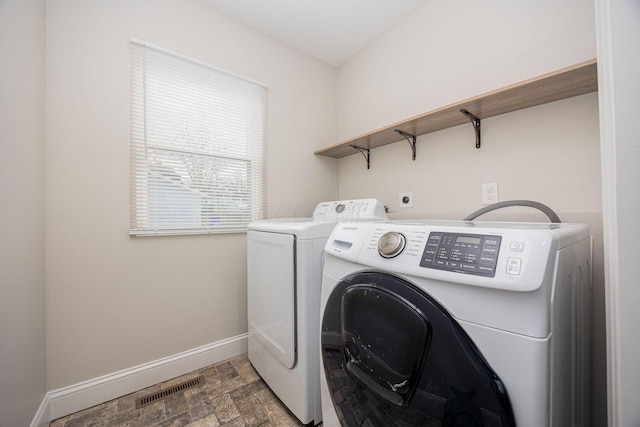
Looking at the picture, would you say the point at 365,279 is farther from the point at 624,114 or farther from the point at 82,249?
the point at 82,249

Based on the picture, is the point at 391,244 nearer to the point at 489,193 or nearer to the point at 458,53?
the point at 489,193

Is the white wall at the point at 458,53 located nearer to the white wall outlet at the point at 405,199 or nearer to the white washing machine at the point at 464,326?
the white wall outlet at the point at 405,199

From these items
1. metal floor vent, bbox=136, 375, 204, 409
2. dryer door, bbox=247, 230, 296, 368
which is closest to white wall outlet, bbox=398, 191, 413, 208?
dryer door, bbox=247, 230, 296, 368

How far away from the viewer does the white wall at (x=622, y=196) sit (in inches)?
22.0

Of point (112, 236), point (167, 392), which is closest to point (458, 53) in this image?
A: point (112, 236)

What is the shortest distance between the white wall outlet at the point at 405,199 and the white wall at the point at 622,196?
1.14 metres

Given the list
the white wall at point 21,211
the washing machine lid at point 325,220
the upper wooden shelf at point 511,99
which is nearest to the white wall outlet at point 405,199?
the washing machine lid at point 325,220

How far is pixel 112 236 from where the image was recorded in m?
1.39

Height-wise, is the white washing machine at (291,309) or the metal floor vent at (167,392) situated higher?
the white washing machine at (291,309)

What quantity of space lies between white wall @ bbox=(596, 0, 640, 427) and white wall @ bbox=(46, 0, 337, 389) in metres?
1.81

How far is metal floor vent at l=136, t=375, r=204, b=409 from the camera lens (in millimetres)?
1345

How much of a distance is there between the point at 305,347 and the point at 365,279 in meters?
0.56

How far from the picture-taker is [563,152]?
116 cm

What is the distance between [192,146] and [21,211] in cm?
85
